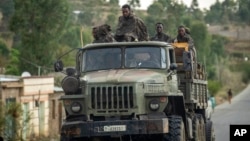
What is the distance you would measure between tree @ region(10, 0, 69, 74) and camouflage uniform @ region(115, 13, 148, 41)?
29019 mm

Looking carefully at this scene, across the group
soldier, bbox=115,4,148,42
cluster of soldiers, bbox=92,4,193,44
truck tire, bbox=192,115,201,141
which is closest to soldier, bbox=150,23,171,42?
cluster of soldiers, bbox=92,4,193,44

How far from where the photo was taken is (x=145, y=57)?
19.6m

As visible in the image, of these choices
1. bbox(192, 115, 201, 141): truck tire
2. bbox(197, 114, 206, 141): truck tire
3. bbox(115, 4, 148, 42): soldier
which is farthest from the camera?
bbox(197, 114, 206, 141): truck tire

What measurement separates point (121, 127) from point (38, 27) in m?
32.8

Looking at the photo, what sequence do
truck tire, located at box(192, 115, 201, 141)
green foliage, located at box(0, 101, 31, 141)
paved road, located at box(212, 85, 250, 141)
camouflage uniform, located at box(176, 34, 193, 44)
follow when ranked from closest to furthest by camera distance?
truck tire, located at box(192, 115, 201, 141) < camouflage uniform, located at box(176, 34, 193, 44) < green foliage, located at box(0, 101, 31, 141) < paved road, located at box(212, 85, 250, 141)

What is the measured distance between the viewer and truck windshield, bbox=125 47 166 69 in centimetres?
1955

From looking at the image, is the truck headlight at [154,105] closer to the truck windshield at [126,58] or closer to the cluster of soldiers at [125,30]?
the truck windshield at [126,58]

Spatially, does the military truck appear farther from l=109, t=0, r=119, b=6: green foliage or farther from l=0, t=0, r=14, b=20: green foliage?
l=109, t=0, r=119, b=6: green foliage

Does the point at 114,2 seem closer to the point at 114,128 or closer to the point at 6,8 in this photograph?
the point at 6,8

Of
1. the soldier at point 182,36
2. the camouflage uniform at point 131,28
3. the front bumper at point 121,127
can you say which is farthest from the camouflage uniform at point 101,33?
the soldier at point 182,36

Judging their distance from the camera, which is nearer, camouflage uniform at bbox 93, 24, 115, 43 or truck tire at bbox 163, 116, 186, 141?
truck tire at bbox 163, 116, 186, 141

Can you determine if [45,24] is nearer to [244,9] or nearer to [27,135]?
[27,135]

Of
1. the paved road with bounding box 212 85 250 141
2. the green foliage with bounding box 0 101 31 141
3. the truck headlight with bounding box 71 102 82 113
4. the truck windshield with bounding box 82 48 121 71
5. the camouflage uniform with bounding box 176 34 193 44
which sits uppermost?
the camouflage uniform with bounding box 176 34 193 44

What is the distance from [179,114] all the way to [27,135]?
19.6m
